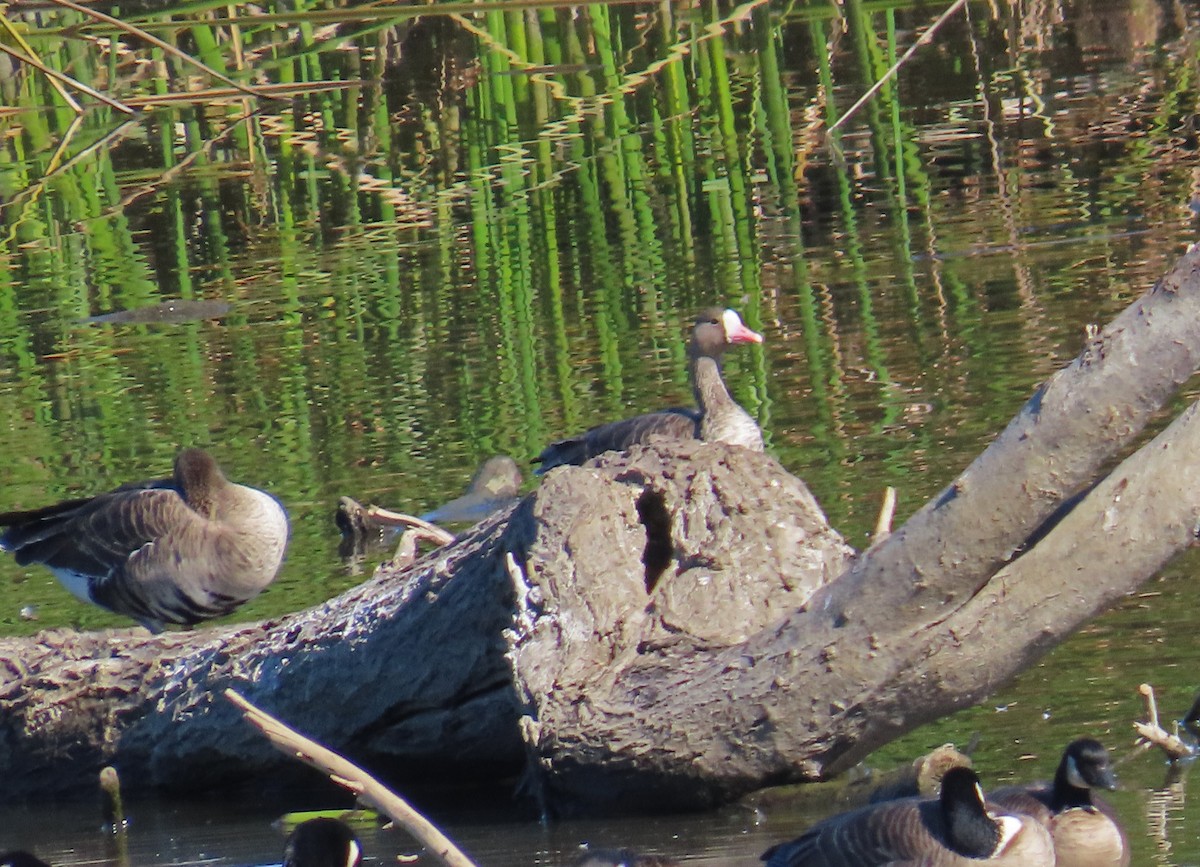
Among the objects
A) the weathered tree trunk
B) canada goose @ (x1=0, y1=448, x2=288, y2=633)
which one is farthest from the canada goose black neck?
canada goose @ (x1=0, y1=448, x2=288, y2=633)

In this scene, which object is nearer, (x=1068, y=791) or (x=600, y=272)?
(x=1068, y=791)

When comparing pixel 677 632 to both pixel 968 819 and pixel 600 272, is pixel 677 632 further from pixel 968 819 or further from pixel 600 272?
pixel 600 272

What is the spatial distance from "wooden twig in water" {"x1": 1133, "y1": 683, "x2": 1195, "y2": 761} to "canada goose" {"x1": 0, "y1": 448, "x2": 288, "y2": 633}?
12.6 feet

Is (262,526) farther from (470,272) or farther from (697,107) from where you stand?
(697,107)

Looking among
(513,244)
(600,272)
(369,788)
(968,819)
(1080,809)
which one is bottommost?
(1080,809)

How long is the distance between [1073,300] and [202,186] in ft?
27.4

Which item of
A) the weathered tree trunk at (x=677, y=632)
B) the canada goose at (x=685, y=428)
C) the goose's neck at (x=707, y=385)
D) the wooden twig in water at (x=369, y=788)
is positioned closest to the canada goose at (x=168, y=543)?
the weathered tree trunk at (x=677, y=632)

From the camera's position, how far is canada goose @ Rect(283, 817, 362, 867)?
5.81m

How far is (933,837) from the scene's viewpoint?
5879 mm

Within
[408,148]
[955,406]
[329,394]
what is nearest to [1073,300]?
[955,406]

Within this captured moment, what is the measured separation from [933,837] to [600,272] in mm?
9192

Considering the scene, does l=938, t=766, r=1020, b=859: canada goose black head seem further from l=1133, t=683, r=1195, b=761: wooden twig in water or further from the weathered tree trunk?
l=1133, t=683, r=1195, b=761: wooden twig in water

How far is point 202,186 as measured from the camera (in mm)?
18391

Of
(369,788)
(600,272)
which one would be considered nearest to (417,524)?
(369,788)
